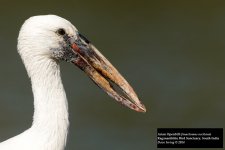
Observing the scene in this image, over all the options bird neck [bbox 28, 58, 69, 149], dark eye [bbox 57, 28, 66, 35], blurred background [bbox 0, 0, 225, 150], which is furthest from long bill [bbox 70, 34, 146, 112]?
blurred background [bbox 0, 0, 225, 150]

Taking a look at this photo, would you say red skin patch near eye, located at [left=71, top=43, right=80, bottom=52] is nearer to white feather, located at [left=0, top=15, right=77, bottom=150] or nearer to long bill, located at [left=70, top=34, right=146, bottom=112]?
long bill, located at [left=70, top=34, right=146, bottom=112]

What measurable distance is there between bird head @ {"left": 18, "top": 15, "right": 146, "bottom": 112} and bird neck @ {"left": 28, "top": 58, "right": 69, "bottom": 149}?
0.13 metres

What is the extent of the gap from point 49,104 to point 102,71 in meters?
0.71

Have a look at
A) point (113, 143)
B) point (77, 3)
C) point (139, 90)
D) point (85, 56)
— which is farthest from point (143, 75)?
point (85, 56)

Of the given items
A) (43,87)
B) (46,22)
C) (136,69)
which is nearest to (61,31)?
(46,22)

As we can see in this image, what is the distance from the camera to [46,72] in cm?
898

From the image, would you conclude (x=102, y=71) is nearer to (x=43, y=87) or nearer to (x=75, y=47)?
(x=75, y=47)

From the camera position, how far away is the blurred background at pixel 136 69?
51.2 feet

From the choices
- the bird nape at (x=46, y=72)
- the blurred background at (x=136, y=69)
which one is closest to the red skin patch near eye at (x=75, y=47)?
the bird nape at (x=46, y=72)

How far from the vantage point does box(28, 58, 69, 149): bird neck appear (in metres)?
8.90

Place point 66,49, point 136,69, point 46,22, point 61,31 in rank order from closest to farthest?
point 46,22
point 61,31
point 66,49
point 136,69

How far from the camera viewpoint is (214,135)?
592 inches

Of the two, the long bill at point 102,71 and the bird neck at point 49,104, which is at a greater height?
the long bill at point 102,71

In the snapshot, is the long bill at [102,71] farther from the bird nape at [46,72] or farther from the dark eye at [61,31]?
the dark eye at [61,31]
